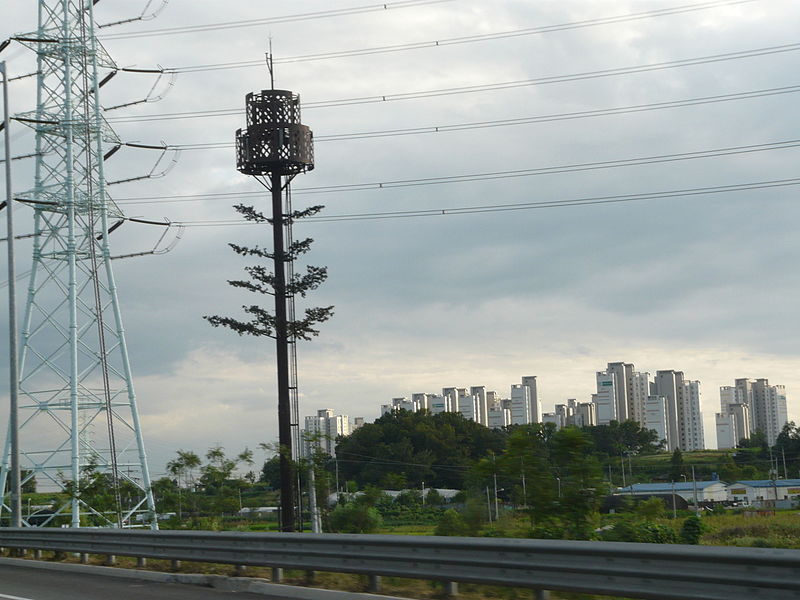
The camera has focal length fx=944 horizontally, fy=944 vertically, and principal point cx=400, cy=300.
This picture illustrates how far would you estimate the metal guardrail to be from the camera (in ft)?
27.1

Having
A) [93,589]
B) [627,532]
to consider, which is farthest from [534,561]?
[93,589]

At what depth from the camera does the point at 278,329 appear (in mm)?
39375

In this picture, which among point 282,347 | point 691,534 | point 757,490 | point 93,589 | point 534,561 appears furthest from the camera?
point 757,490

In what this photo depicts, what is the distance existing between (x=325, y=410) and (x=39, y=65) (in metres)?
150

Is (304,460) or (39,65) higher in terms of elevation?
(39,65)

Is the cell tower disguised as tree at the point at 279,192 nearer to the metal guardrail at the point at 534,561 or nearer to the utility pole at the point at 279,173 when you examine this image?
the utility pole at the point at 279,173

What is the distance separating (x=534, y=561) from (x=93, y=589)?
7.95 meters

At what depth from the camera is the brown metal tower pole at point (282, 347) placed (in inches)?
1423

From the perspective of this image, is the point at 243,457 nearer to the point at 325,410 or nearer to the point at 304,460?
the point at 304,460

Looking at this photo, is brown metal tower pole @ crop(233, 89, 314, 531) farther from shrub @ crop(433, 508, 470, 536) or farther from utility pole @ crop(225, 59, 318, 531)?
shrub @ crop(433, 508, 470, 536)

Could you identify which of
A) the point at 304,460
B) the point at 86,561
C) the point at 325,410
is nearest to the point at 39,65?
the point at 304,460

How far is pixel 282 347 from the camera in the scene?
39125 millimetres

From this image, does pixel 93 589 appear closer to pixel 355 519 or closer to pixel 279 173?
pixel 355 519

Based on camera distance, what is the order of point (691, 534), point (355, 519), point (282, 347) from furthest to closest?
point (282, 347) < point (355, 519) < point (691, 534)
